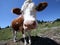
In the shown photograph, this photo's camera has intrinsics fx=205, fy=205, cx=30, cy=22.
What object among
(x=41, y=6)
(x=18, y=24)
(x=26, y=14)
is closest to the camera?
(x=26, y=14)

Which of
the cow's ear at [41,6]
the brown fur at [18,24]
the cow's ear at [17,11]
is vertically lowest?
the brown fur at [18,24]

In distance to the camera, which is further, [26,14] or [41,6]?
[41,6]

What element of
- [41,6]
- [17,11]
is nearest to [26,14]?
[17,11]

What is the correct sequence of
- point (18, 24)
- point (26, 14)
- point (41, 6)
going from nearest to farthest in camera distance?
point (26, 14), point (41, 6), point (18, 24)

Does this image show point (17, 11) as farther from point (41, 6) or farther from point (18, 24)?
point (41, 6)

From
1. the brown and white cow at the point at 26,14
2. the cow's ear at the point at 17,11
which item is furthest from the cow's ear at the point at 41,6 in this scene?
the cow's ear at the point at 17,11

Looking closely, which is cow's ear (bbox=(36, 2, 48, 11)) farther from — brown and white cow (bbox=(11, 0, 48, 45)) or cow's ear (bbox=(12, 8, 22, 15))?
cow's ear (bbox=(12, 8, 22, 15))

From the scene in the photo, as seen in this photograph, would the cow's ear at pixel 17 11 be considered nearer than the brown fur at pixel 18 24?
No

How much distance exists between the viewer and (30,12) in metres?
7.08

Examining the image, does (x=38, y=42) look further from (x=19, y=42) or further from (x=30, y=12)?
(x=30, y=12)

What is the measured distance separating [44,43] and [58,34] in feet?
6.79

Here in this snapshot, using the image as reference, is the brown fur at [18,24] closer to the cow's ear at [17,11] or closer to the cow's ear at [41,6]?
the cow's ear at [17,11]

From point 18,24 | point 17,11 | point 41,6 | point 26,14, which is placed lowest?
point 18,24

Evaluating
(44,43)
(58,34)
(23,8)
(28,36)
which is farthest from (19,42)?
(58,34)
